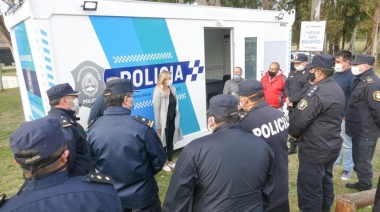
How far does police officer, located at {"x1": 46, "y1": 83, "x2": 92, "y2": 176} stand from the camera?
2.22m

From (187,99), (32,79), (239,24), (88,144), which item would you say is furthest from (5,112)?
(88,144)

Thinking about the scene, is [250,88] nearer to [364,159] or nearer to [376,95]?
[376,95]

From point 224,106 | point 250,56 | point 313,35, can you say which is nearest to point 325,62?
point 224,106

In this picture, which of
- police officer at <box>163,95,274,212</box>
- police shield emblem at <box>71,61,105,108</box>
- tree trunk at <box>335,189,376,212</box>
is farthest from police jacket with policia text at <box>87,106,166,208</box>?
tree trunk at <box>335,189,376,212</box>

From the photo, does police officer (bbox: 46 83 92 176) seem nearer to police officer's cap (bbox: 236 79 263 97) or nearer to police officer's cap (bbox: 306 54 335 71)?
police officer's cap (bbox: 236 79 263 97)

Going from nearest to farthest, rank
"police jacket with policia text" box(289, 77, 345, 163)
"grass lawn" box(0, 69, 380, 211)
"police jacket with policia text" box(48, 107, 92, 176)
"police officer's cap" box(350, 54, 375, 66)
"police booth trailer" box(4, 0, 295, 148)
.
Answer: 1. "police jacket with policia text" box(48, 107, 92, 176)
2. "police jacket with policia text" box(289, 77, 345, 163)
3. "police booth trailer" box(4, 0, 295, 148)
4. "police officer's cap" box(350, 54, 375, 66)
5. "grass lawn" box(0, 69, 380, 211)

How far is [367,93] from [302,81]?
1575 millimetres

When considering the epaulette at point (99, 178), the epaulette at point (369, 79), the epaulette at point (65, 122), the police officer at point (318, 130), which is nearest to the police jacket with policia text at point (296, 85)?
the epaulette at point (369, 79)

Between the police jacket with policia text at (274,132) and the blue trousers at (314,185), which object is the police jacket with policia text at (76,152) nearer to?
the police jacket with policia text at (274,132)

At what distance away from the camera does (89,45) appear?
379 centimetres

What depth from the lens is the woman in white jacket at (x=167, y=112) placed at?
4323 millimetres

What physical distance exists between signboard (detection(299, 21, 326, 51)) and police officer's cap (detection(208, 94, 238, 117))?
693 centimetres

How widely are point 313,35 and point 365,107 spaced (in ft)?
16.3

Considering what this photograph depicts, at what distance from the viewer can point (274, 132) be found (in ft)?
7.89
